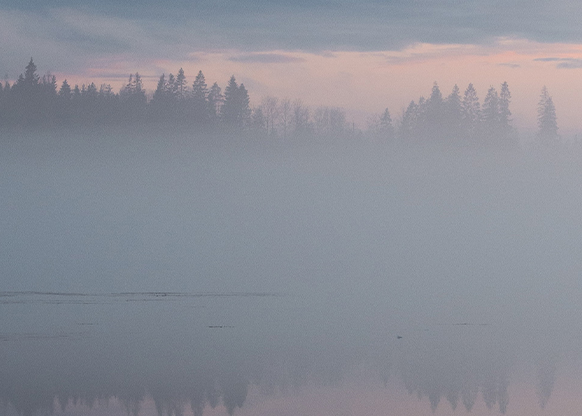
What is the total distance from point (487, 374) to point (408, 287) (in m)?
13.9

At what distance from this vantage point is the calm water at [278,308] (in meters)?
13.8

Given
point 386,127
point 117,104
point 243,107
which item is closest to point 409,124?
point 386,127

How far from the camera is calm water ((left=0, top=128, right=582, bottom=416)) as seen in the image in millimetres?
13812

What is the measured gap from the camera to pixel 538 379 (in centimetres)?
1501

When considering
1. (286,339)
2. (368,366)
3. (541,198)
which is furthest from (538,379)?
(541,198)

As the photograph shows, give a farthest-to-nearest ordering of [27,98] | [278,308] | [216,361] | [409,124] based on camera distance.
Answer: [409,124] → [27,98] → [278,308] → [216,361]

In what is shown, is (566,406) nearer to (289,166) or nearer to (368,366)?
(368,366)

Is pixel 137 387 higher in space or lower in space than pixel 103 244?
higher

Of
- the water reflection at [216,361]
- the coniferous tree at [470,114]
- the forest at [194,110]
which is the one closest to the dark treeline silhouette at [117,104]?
the forest at [194,110]

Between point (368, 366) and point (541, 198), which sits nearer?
point (368, 366)

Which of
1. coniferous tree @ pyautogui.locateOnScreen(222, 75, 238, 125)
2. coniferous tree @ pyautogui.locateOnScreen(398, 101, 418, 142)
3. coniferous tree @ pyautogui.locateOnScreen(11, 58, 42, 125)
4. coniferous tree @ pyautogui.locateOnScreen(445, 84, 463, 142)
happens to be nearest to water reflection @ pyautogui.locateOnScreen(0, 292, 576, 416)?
coniferous tree @ pyautogui.locateOnScreen(11, 58, 42, 125)

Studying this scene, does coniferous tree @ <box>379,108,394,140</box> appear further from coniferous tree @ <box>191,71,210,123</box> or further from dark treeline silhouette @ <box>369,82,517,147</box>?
coniferous tree @ <box>191,71,210,123</box>

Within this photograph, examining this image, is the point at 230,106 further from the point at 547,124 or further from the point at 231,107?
the point at 547,124

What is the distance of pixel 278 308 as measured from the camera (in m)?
23.2
